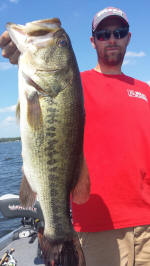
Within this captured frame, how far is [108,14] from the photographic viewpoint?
131 inches

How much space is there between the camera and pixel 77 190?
2.39m

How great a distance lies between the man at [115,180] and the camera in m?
2.83

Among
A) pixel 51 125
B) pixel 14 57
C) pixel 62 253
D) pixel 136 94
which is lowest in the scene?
pixel 62 253

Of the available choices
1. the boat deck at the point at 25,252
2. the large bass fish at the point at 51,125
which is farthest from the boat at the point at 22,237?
the large bass fish at the point at 51,125

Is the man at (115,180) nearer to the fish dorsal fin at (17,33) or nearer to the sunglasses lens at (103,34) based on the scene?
the sunglasses lens at (103,34)

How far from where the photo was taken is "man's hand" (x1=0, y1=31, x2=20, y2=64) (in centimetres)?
232

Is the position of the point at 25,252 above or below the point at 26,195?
below

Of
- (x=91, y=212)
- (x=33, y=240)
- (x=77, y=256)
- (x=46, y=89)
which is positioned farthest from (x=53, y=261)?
(x=33, y=240)

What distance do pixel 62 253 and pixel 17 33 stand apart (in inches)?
78.4

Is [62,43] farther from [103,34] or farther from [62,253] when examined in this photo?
[62,253]

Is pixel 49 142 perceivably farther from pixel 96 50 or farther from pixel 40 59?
pixel 96 50

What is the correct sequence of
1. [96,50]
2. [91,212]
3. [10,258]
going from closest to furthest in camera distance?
[91,212]
[96,50]
[10,258]

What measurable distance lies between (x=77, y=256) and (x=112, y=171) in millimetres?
943

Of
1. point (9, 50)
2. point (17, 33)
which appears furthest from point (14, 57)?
point (17, 33)
